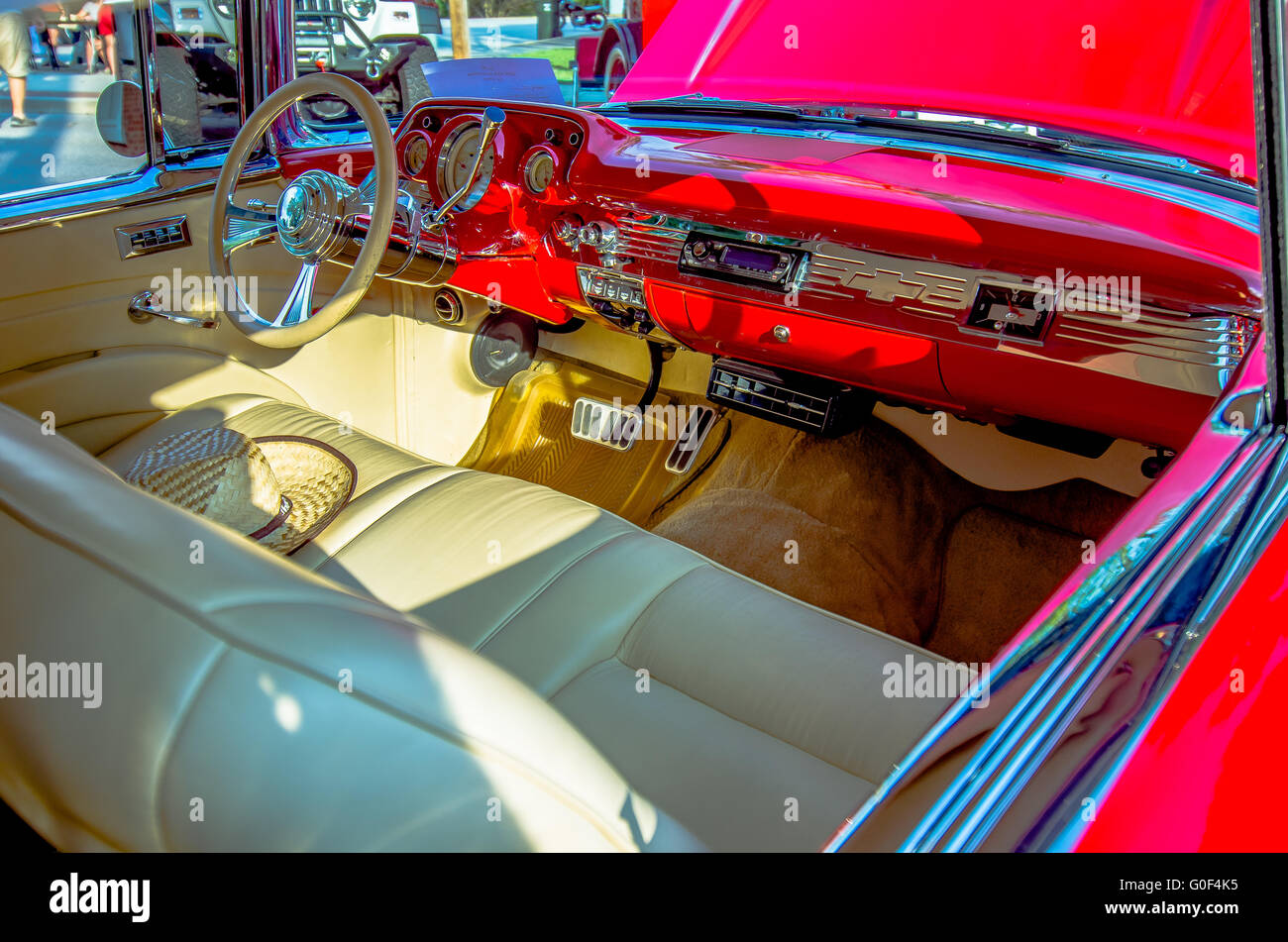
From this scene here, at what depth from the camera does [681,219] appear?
1.87 metres

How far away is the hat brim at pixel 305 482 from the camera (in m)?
1.74

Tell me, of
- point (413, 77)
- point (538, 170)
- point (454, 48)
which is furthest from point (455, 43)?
point (538, 170)

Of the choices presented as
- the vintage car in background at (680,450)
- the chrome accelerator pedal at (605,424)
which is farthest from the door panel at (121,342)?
the chrome accelerator pedal at (605,424)

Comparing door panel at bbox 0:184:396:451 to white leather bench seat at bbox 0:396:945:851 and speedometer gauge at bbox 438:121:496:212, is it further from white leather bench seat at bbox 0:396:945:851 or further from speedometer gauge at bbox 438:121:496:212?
speedometer gauge at bbox 438:121:496:212

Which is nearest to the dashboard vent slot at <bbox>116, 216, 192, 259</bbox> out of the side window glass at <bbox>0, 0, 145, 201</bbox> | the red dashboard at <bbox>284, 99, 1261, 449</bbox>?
the side window glass at <bbox>0, 0, 145, 201</bbox>

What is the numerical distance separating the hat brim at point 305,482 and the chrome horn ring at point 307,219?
309 millimetres

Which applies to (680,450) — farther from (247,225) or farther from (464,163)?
(247,225)

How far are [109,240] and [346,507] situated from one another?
88 cm

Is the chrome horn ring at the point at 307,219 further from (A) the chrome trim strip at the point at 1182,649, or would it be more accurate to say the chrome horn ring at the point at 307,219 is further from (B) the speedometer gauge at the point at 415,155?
(A) the chrome trim strip at the point at 1182,649

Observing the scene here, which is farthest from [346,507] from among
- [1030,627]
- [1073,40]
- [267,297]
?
[1073,40]

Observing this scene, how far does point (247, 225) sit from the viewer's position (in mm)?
1870

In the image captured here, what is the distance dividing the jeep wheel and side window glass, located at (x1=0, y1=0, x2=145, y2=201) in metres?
0.89

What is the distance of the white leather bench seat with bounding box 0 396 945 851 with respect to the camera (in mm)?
582

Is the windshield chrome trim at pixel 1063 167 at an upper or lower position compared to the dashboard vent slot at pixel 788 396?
upper
